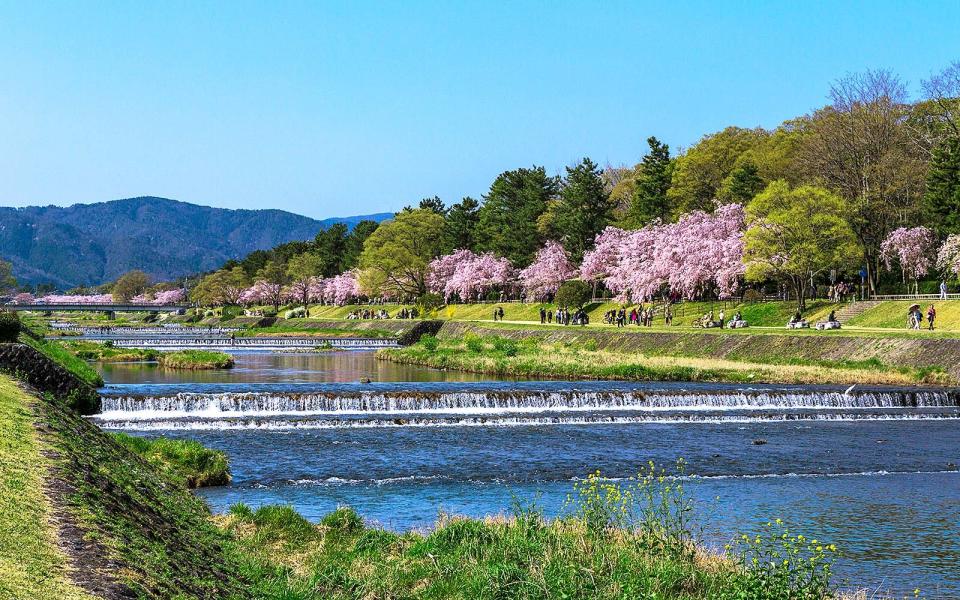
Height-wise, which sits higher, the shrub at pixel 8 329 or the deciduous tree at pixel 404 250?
the deciduous tree at pixel 404 250

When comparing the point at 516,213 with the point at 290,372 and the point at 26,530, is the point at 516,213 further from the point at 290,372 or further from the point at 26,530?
the point at 26,530

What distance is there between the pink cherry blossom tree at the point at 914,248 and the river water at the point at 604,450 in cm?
3568

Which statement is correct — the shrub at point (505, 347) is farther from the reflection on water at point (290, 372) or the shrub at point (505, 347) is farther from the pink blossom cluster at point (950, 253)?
the pink blossom cluster at point (950, 253)

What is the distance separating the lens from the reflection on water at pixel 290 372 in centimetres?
5269

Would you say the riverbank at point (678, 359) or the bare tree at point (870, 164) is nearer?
the riverbank at point (678, 359)

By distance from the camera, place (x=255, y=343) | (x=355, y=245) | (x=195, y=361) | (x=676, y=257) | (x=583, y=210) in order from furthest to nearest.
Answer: (x=355, y=245), (x=583, y=210), (x=255, y=343), (x=676, y=257), (x=195, y=361)

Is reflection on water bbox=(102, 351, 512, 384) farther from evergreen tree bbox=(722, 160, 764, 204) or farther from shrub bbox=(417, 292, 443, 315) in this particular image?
shrub bbox=(417, 292, 443, 315)

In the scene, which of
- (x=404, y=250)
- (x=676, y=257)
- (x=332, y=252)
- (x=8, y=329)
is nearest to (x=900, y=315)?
(x=676, y=257)

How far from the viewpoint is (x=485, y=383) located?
4844 cm

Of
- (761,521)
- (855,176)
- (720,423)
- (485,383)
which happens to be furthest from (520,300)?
(761,521)

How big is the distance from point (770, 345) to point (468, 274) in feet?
228

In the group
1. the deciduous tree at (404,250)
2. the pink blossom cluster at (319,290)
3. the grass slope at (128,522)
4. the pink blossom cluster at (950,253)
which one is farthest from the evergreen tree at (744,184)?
the grass slope at (128,522)

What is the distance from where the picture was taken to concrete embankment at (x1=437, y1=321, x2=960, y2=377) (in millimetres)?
46219

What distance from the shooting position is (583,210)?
4082 inches
